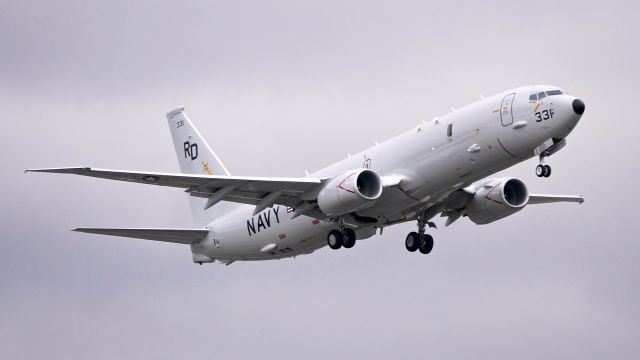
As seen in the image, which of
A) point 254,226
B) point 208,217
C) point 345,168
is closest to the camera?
point 345,168

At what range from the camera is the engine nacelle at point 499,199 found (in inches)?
2335

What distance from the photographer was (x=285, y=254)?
6106 cm

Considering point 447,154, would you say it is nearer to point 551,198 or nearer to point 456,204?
point 456,204

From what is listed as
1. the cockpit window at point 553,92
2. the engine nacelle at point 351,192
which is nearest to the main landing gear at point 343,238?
the engine nacelle at point 351,192

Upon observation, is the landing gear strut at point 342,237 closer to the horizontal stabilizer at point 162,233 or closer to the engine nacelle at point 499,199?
the engine nacelle at point 499,199

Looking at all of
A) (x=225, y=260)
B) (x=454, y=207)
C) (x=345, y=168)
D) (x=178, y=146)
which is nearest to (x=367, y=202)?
(x=345, y=168)

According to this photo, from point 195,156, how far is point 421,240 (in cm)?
1377

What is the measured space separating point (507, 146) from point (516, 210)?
24.5 feet

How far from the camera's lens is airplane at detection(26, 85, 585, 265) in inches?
2072

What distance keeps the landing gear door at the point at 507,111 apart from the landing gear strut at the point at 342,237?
857 cm

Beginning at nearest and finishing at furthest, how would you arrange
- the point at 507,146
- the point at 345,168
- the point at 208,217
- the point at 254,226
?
the point at 507,146, the point at 345,168, the point at 254,226, the point at 208,217

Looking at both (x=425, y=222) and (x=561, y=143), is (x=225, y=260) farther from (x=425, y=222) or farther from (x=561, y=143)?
(x=561, y=143)

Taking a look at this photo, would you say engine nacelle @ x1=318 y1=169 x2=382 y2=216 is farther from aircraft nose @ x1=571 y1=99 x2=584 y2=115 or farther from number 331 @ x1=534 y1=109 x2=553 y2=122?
aircraft nose @ x1=571 y1=99 x2=584 y2=115

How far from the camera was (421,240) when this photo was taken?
6062 centimetres
